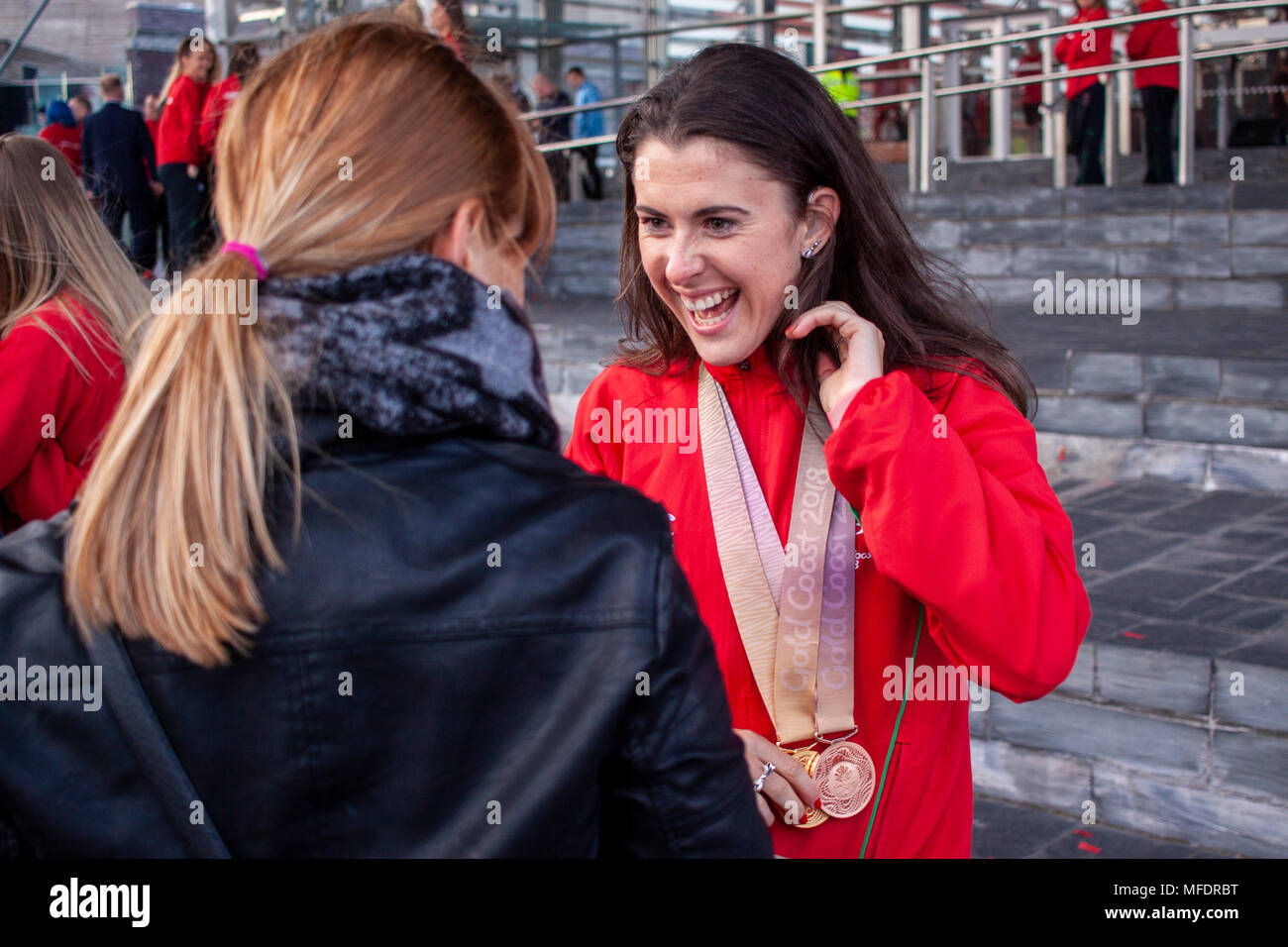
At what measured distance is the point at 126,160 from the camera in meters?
9.85

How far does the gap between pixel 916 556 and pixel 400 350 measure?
31.9 inches

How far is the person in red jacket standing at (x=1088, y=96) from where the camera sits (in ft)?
31.1

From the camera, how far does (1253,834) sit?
3.38 m

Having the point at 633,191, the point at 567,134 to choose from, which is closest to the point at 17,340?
the point at 633,191

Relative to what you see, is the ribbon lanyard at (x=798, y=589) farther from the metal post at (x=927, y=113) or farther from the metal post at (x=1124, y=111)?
the metal post at (x=1124, y=111)

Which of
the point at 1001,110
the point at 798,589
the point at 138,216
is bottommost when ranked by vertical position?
the point at 798,589

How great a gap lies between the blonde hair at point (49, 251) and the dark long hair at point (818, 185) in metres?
1.64

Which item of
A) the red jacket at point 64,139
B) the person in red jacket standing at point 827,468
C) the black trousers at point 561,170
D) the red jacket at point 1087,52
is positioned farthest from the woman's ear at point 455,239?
the red jacket at point 64,139

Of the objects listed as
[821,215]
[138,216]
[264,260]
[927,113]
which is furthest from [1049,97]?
[264,260]

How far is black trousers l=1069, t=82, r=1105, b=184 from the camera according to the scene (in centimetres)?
944

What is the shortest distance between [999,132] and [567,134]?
4827 mm

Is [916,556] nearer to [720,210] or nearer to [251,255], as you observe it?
[720,210]
